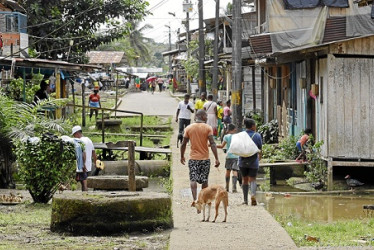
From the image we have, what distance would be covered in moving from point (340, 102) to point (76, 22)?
17.2 metres

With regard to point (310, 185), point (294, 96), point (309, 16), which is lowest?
point (310, 185)

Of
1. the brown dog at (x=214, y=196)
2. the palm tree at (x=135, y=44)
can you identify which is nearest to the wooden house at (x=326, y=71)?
the brown dog at (x=214, y=196)

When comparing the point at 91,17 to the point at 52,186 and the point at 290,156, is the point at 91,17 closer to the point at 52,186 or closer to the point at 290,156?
the point at 290,156

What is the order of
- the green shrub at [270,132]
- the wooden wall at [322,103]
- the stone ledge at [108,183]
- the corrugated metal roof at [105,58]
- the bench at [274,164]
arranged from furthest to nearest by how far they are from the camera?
the corrugated metal roof at [105,58] → the green shrub at [270,132] → the bench at [274,164] → the wooden wall at [322,103] → the stone ledge at [108,183]

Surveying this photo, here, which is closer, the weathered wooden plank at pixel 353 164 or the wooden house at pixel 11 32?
the weathered wooden plank at pixel 353 164

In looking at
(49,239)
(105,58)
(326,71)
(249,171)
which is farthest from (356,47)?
(105,58)

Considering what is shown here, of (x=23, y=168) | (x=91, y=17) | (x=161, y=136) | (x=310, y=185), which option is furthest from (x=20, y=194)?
(x=91, y=17)

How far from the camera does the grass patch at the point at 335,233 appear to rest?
9.90 meters

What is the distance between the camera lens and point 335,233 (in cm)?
1125

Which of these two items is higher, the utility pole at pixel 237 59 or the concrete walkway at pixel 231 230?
the utility pole at pixel 237 59

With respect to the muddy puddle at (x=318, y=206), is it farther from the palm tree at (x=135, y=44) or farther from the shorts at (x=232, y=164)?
the palm tree at (x=135, y=44)

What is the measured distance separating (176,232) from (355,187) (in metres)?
8.71

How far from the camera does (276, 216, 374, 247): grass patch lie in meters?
9.90

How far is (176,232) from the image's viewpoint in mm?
10367
